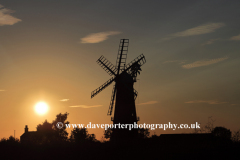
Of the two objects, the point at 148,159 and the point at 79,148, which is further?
the point at 79,148

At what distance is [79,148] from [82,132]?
5202 centimetres

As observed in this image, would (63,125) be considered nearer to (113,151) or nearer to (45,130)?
(45,130)

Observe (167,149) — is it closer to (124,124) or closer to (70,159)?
(70,159)

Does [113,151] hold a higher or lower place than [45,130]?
lower

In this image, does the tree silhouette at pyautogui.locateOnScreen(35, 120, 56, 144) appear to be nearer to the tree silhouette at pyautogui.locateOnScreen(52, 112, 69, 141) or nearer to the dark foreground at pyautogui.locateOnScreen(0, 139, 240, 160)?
the tree silhouette at pyautogui.locateOnScreen(52, 112, 69, 141)

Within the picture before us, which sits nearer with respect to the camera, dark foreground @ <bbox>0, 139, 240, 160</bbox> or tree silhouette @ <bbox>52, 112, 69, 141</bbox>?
dark foreground @ <bbox>0, 139, 240, 160</bbox>

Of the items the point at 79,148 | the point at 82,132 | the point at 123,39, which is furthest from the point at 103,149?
the point at 82,132

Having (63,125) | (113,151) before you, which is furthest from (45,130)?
(113,151)

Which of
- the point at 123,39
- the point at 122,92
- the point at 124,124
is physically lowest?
the point at 124,124

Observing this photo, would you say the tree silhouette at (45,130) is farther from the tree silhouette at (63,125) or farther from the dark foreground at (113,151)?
the dark foreground at (113,151)

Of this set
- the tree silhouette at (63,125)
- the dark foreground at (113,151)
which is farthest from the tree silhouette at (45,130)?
the dark foreground at (113,151)

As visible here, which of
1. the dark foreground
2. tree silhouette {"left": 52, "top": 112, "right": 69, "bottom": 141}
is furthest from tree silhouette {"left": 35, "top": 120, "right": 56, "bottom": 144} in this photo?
the dark foreground

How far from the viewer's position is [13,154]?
33.4m

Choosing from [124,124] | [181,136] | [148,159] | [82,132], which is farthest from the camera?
[82,132]
